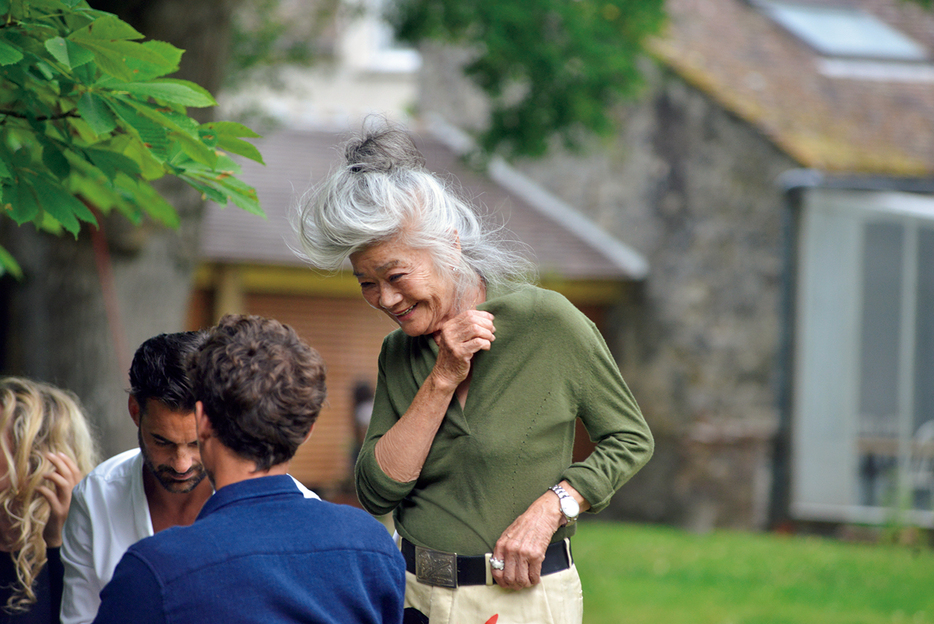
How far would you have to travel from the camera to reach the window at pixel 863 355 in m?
11.1

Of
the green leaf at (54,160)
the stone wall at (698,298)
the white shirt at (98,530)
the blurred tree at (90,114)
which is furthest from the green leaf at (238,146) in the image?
the stone wall at (698,298)

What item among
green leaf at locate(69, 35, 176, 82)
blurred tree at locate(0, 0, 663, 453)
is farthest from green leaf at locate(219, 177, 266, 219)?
blurred tree at locate(0, 0, 663, 453)

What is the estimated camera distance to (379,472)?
7.80 ft

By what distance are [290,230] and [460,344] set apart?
964 centimetres

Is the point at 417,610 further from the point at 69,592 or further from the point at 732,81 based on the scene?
the point at 732,81

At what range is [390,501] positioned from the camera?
242 centimetres

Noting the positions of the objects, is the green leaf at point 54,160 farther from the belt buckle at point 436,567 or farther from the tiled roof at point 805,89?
the tiled roof at point 805,89

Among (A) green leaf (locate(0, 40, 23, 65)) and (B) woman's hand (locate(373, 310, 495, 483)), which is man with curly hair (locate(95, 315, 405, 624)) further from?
(A) green leaf (locate(0, 40, 23, 65))

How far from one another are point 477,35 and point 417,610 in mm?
7597

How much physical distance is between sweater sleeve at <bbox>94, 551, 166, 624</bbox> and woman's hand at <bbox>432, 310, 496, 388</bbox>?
0.80 meters

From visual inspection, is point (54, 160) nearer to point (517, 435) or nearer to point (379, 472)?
point (379, 472)

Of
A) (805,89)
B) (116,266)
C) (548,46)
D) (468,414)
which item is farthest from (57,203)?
(805,89)

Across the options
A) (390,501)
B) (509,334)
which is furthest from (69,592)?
(509,334)

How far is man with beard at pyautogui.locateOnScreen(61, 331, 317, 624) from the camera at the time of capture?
250 centimetres
